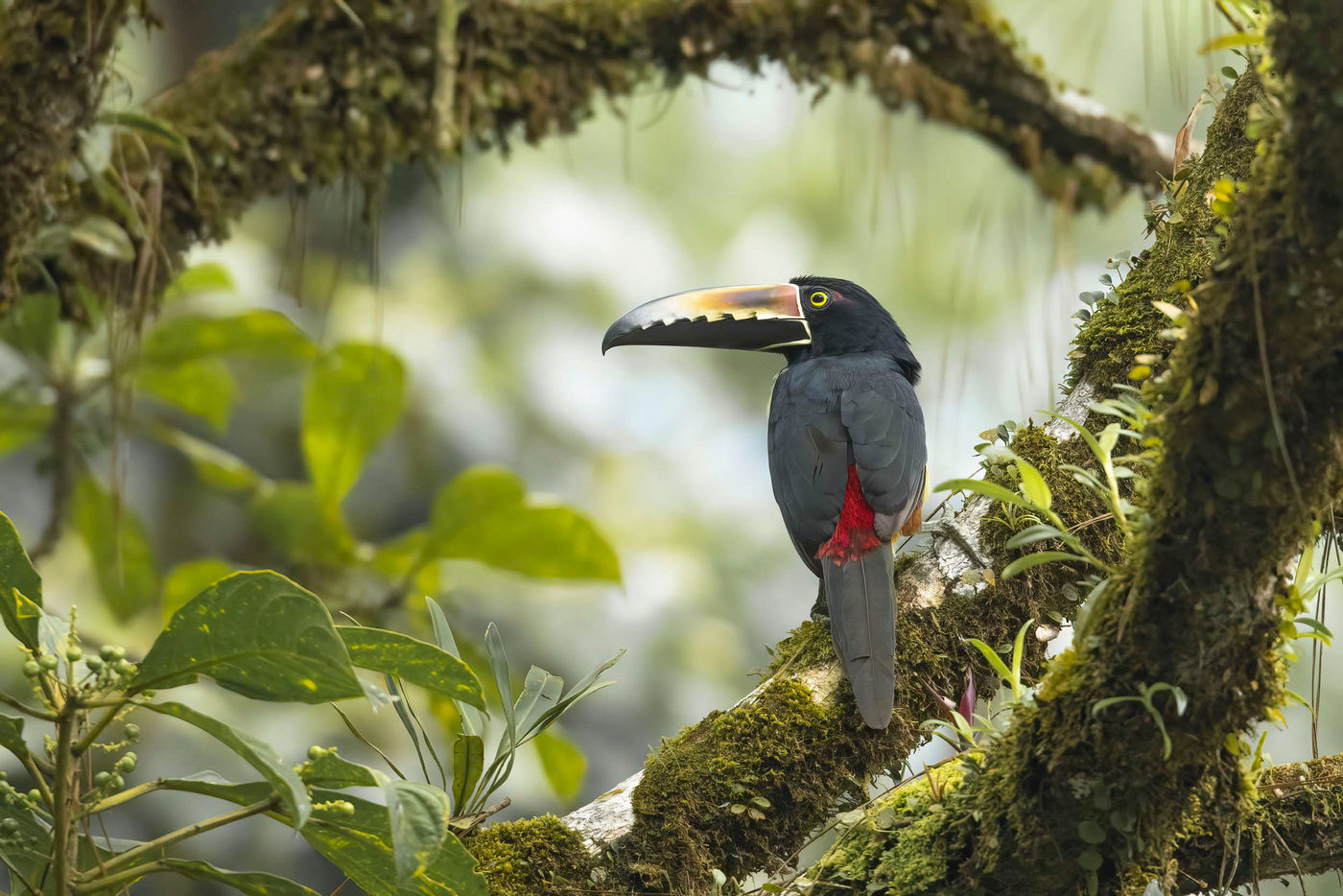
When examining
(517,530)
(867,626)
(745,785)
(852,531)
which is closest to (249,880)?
(745,785)

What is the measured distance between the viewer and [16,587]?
1.52 metres

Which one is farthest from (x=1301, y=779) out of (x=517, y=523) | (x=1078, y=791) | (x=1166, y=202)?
(x=517, y=523)

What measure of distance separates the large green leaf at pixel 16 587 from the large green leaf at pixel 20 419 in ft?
9.65

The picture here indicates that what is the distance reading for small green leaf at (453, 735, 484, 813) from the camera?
2.05 meters

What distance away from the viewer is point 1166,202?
8.98 feet

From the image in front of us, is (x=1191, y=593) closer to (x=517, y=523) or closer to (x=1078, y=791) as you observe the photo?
(x=1078, y=791)

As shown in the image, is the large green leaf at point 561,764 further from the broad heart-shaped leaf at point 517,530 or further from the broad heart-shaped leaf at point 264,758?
the broad heart-shaped leaf at point 264,758

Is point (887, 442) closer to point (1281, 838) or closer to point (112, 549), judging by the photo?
point (1281, 838)

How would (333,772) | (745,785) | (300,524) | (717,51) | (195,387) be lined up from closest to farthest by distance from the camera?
(333,772), (745,785), (717,51), (195,387), (300,524)

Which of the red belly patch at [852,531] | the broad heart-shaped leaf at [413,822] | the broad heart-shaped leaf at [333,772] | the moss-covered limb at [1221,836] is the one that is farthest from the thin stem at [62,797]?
the red belly patch at [852,531]

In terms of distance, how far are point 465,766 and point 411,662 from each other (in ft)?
1.74

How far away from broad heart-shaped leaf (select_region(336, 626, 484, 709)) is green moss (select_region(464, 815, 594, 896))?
519 mm

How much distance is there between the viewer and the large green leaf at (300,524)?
4312 millimetres

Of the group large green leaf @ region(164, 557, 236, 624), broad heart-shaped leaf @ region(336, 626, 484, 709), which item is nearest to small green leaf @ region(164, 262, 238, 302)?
large green leaf @ region(164, 557, 236, 624)
